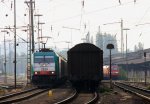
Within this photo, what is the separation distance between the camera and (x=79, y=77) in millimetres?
34656

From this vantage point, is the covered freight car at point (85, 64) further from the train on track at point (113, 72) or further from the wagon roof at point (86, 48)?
the train on track at point (113, 72)

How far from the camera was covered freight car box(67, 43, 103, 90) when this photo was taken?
3450cm

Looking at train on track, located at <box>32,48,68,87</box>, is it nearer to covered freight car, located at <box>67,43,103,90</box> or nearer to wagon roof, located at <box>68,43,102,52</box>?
covered freight car, located at <box>67,43,103,90</box>

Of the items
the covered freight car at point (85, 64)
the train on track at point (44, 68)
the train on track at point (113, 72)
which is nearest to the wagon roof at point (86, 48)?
the covered freight car at point (85, 64)

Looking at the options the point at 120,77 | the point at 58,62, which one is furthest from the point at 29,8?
the point at 120,77

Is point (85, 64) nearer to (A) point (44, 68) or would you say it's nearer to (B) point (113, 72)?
(A) point (44, 68)

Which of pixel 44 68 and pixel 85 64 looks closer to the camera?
pixel 85 64

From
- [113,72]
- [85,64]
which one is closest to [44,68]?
[85,64]

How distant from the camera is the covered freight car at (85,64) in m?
34.5

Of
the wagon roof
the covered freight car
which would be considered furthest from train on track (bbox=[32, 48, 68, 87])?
the wagon roof

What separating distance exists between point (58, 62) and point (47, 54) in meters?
1.98

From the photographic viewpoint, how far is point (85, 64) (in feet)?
113

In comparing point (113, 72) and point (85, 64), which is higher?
point (85, 64)

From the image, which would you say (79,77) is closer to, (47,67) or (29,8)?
(47,67)
